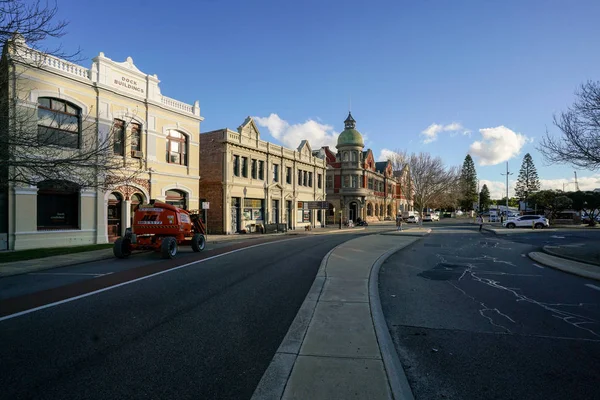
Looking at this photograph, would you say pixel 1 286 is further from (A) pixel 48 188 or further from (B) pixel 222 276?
(A) pixel 48 188

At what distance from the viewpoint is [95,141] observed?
15281 mm

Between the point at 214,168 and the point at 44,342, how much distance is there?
2569cm

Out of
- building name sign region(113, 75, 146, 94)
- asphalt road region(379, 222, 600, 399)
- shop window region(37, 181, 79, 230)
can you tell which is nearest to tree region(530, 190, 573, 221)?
asphalt road region(379, 222, 600, 399)

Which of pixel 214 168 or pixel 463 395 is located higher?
pixel 214 168

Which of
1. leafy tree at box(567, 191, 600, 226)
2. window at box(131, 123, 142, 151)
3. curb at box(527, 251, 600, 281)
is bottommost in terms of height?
curb at box(527, 251, 600, 281)

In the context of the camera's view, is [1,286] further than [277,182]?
No

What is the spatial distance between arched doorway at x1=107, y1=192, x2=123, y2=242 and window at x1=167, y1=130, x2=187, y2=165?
4949 mm

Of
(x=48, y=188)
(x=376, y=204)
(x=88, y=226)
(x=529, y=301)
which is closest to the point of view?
(x=529, y=301)

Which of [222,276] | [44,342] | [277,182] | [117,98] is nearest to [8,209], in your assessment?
[117,98]

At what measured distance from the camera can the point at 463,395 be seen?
3.52 metres

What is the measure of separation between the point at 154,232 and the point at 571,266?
51.9 feet

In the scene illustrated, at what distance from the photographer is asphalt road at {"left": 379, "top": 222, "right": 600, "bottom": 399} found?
12.4 ft

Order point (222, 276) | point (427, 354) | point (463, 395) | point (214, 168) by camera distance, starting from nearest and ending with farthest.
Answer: point (463, 395), point (427, 354), point (222, 276), point (214, 168)

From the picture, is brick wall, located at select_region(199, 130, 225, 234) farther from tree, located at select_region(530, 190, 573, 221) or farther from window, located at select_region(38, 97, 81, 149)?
tree, located at select_region(530, 190, 573, 221)
